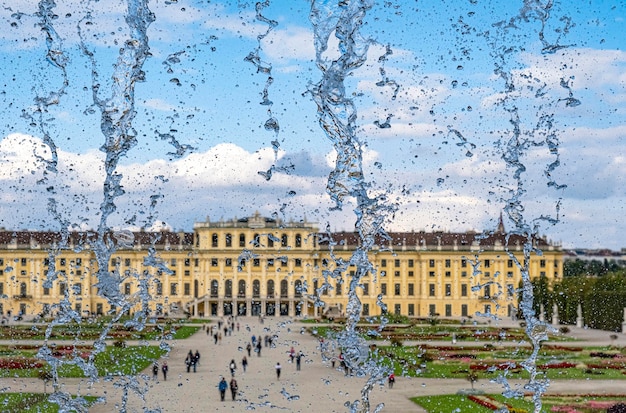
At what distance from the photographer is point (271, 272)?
259 feet

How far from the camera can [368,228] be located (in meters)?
18.7

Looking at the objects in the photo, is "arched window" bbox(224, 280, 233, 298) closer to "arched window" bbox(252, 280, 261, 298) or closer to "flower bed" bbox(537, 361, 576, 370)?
"arched window" bbox(252, 280, 261, 298)

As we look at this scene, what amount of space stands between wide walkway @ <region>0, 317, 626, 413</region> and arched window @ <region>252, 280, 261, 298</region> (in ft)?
136

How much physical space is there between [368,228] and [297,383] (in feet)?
34.5

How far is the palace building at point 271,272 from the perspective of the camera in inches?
3002

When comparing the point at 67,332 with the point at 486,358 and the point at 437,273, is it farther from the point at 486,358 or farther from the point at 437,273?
the point at 437,273

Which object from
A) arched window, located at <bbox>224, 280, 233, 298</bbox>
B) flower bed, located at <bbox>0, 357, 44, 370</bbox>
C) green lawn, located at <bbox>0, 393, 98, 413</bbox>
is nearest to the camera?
green lawn, located at <bbox>0, 393, 98, 413</bbox>

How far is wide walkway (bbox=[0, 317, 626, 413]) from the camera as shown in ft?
76.8

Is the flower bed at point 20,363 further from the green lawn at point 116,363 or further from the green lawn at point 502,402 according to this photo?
the green lawn at point 502,402

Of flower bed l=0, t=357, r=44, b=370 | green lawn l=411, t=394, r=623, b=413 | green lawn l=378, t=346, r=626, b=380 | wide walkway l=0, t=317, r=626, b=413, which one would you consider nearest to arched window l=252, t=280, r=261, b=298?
green lawn l=378, t=346, r=626, b=380

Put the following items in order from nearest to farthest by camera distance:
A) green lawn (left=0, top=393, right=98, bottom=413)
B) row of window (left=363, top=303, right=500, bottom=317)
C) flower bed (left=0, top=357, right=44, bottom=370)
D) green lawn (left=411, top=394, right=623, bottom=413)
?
green lawn (left=0, top=393, right=98, bottom=413) → green lawn (left=411, top=394, right=623, bottom=413) → flower bed (left=0, top=357, right=44, bottom=370) → row of window (left=363, top=303, right=500, bottom=317)

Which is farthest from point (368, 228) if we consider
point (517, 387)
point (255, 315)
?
point (255, 315)

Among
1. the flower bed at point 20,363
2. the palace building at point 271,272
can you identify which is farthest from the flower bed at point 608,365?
the palace building at point 271,272

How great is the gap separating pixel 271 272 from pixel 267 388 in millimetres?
52071
